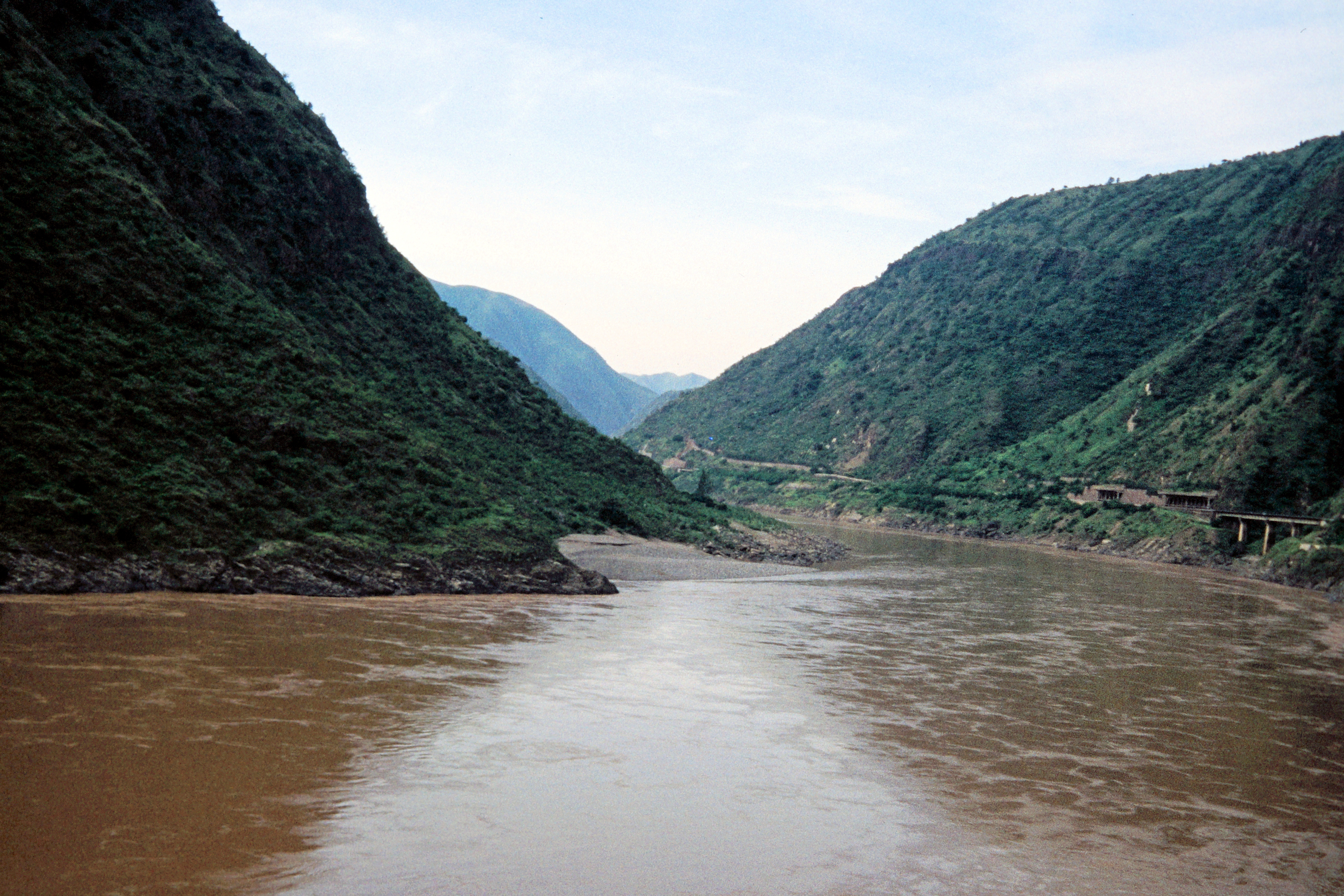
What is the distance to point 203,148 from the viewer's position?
170 feet

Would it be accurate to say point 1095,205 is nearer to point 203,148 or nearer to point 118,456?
point 203,148

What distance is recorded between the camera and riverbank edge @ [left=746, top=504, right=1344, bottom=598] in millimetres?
72000

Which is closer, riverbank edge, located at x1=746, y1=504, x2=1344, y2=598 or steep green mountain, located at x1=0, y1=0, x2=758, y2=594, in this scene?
steep green mountain, located at x1=0, y1=0, x2=758, y2=594

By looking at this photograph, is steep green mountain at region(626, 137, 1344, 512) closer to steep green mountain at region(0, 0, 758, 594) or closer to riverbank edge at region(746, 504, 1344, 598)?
riverbank edge at region(746, 504, 1344, 598)

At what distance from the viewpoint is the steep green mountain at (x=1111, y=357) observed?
94125mm

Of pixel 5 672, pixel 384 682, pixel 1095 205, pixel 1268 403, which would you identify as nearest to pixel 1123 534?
pixel 1268 403

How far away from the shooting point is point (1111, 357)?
146 m

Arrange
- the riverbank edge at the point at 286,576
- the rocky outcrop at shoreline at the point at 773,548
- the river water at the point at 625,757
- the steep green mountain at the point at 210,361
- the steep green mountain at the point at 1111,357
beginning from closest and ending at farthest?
the river water at the point at 625,757
the riverbank edge at the point at 286,576
the steep green mountain at the point at 210,361
the rocky outcrop at shoreline at the point at 773,548
the steep green mountain at the point at 1111,357

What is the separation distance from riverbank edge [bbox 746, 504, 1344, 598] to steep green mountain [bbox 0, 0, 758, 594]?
45532 millimetres

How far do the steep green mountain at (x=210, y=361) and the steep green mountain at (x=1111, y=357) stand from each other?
6312 cm

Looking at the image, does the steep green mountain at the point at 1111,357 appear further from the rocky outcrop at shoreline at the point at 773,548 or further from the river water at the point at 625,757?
the river water at the point at 625,757

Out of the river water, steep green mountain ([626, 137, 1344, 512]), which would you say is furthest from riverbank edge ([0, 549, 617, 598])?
steep green mountain ([626, 137, 1344, 512])

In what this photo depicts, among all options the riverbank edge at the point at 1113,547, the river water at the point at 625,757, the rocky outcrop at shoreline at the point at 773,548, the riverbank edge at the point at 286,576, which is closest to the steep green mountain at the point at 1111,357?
the riverbank edge at the point at 1113,547

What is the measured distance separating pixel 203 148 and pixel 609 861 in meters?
47.5
